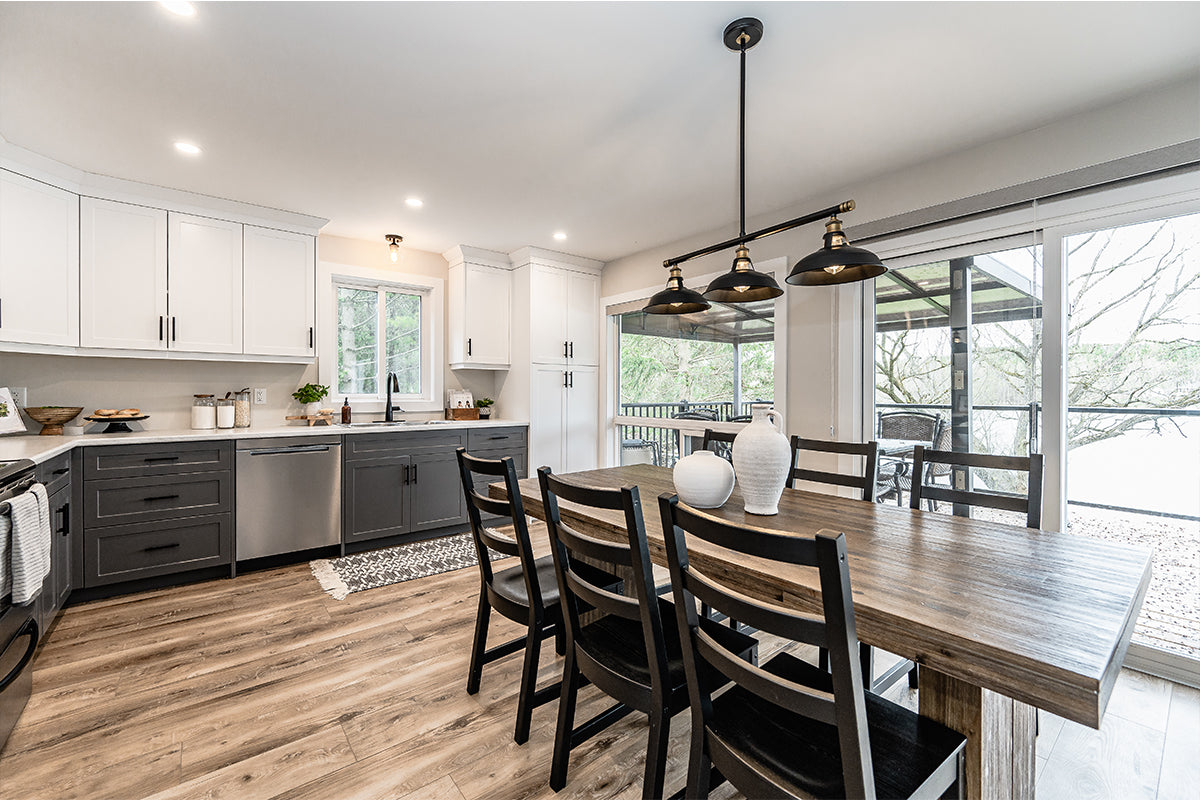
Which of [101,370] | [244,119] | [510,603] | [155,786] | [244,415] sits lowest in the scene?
[155,786]

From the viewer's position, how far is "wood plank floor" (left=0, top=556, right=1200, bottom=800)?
63.6 inches

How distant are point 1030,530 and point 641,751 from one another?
149 centimetres

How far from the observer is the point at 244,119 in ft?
8.23

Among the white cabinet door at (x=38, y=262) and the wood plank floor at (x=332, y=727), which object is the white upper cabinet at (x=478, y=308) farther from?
the wood plank floor at (x=332, y=727)

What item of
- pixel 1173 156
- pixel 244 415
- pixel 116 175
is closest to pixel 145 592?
pixel 244 415

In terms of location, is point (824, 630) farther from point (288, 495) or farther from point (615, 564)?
point (288, 495)

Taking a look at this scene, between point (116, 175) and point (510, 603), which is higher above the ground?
point (116, 175)

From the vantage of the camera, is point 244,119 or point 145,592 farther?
point 145,592

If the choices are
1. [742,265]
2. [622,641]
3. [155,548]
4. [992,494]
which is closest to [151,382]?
[155,548]

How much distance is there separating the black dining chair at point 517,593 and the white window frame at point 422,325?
2988mm

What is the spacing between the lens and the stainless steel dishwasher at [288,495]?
3.43 meters

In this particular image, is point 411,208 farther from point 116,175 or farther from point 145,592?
point 145,592

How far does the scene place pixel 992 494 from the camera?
1957 millimetres

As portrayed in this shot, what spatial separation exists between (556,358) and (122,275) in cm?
312
